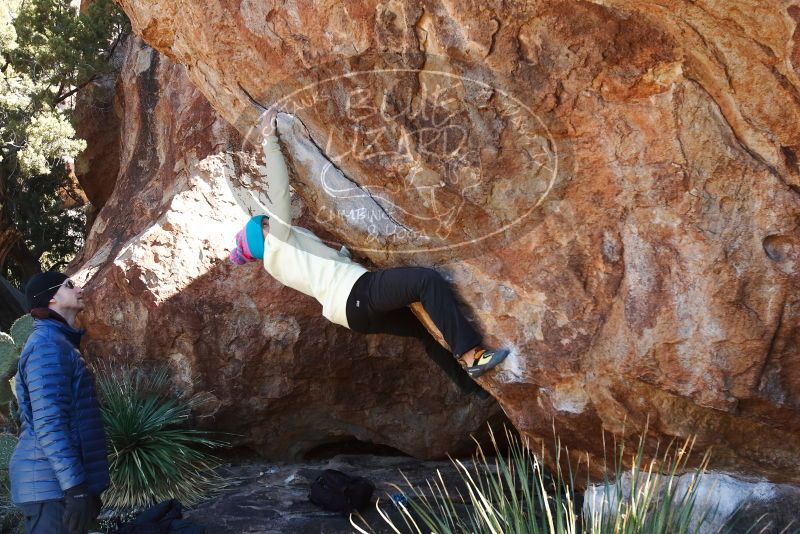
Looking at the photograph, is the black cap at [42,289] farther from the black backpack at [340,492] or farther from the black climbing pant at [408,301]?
the black backpack at [340,492]

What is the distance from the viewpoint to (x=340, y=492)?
21.7 feet

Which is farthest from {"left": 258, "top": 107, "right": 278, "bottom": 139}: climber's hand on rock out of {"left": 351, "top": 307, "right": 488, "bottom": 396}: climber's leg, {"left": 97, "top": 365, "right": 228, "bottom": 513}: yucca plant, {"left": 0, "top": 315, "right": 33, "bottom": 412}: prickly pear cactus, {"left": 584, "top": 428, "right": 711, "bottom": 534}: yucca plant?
{"left": 0, "top": 315, "right": 33, "bottom": 412}: prickly pear cactus

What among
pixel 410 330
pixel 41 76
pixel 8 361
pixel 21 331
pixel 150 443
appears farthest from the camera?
pixel 41 76

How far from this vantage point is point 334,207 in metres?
5.84

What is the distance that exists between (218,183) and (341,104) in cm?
285

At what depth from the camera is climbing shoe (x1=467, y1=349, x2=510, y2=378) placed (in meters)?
5.26

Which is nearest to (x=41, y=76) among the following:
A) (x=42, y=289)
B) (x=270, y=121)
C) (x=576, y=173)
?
(x=270, y=121)

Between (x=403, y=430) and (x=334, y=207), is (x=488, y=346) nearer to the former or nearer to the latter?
(x=334, y=207)

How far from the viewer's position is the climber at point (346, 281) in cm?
524

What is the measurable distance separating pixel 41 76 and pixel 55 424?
25.4ft

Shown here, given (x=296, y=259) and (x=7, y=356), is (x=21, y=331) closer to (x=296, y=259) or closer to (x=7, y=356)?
(x=7, y=356)

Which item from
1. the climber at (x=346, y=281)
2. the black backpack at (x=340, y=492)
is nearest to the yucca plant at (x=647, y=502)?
the climber at (x=346, y=281)

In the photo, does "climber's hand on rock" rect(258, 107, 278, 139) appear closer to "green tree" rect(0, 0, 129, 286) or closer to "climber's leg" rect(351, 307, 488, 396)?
"climber's leg" rect(351, 307, 488, 396)

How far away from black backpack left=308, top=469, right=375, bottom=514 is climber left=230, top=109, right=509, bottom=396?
1587 mm
